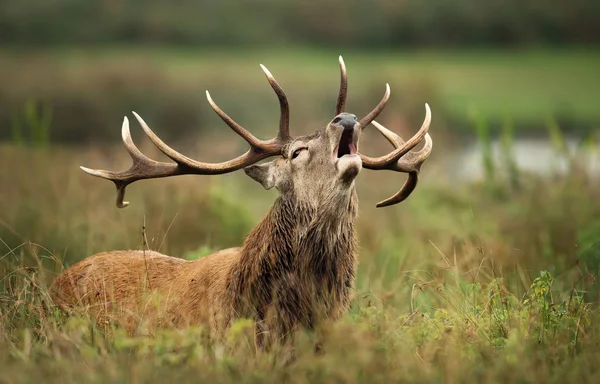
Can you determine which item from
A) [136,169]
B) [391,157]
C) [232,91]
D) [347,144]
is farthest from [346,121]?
[232,91]

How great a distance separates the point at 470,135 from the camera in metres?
29.0

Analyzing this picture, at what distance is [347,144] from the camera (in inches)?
228

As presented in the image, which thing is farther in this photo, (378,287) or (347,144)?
(378,287)

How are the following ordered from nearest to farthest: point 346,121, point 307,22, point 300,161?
1. point 346,121
2. point 300,161
3. point 307,22

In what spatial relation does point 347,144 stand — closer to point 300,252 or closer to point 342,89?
point 342,89

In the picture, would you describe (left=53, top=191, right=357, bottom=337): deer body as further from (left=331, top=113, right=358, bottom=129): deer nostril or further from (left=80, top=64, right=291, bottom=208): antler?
(left=331, top=113, right=358, bottom=129): deer nostril

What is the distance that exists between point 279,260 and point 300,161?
0.62 metres

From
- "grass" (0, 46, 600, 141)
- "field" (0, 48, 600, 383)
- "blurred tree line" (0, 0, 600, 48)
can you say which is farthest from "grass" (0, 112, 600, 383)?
"blurred tree line" (0, 0, 600, 48)

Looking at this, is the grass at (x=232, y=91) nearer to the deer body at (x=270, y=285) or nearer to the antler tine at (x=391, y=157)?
the antler tine at (x=391, y=157)

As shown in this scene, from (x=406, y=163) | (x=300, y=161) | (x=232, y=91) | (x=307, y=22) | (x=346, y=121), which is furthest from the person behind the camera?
(x=307, y=22)

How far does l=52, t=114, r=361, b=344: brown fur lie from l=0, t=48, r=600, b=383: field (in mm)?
273

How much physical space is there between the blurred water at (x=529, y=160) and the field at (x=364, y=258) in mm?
217

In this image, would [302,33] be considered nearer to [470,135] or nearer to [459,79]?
[459,79]

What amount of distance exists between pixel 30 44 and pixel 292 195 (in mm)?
29678
